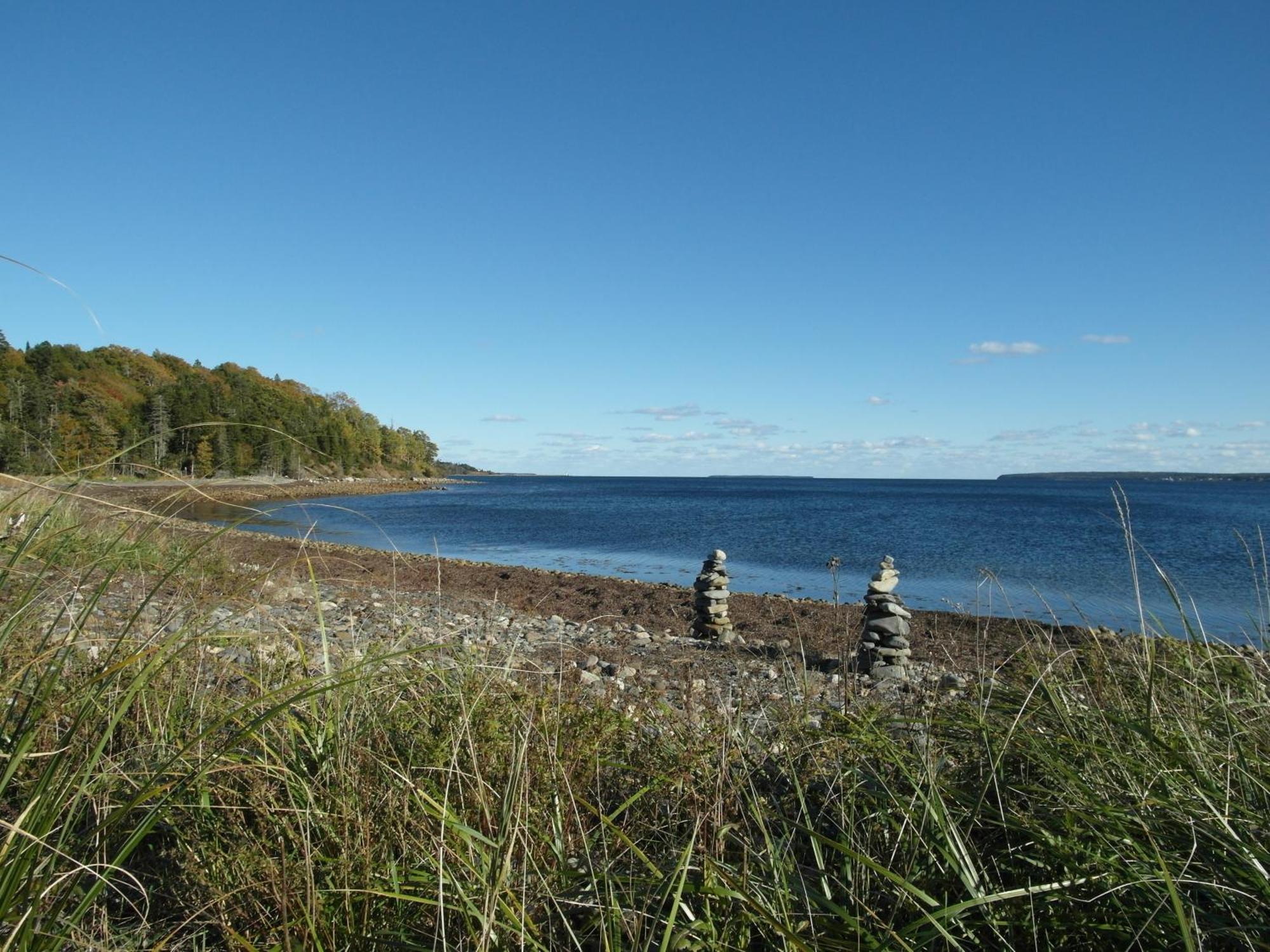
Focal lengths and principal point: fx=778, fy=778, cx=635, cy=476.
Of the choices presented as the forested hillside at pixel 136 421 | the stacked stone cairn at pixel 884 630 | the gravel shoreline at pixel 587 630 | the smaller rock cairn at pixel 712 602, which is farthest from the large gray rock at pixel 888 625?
the forested hillside at pixel 136 421

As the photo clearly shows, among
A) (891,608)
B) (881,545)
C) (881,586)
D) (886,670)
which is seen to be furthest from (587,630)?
(881,545)

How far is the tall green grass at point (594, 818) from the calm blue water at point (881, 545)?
68cm

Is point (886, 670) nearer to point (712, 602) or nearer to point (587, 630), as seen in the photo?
point (712, 602)

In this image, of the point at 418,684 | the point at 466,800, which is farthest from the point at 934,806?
the point at 418,684

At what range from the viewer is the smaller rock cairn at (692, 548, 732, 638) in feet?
36.8

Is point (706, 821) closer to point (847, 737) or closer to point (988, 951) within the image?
point (847, 737)

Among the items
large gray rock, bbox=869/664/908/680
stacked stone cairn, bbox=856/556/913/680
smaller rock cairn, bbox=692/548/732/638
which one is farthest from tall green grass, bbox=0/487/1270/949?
smaller rock cairn, bbox=692/548/732/638

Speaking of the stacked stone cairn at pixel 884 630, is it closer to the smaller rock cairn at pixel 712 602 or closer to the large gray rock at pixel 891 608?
the large gray rock at pixel 891 608

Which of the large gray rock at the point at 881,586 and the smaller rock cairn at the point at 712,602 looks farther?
the smaller rock cairn at the point at 712,602

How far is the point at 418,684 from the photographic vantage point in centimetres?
301

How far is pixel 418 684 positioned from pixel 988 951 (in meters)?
2.07

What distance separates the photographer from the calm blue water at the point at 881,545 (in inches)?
576

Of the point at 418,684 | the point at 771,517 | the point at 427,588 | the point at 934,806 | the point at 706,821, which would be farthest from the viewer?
the point at 771,517

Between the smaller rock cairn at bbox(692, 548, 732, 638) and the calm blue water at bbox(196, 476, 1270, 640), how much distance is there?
3.31 metres
